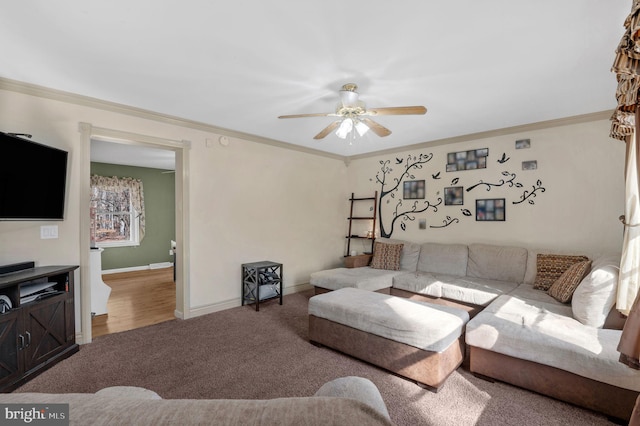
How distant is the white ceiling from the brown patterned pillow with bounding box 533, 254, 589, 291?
1.67 metres

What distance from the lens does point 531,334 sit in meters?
2.13

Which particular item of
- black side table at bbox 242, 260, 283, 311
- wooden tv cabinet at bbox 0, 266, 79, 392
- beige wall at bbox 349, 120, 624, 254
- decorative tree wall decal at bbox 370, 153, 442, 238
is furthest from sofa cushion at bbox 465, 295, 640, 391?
wooden tv cabinet at bbox 0, 266, 79, 392

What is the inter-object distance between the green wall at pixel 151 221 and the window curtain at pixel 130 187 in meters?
0.11

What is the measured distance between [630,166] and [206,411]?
9.54ft

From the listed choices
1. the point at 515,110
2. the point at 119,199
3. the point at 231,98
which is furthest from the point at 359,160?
the point at 119,199

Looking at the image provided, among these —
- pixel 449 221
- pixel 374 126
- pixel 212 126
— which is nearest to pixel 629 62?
pixel 374 126

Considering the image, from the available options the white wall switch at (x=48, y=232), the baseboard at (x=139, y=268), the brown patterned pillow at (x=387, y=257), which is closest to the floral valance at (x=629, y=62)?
the brown patterned pillow at (x=387, y=257)

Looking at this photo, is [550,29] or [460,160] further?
[460,160]

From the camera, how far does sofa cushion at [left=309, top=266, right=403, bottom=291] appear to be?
A: 3.86 m

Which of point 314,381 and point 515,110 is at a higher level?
point 515,110

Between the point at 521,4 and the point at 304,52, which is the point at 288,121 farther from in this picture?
the point at 521,4

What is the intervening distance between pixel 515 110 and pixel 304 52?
2.61m

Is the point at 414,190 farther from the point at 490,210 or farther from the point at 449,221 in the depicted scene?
the point at 490,210

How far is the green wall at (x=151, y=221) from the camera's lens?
20.9 feet
